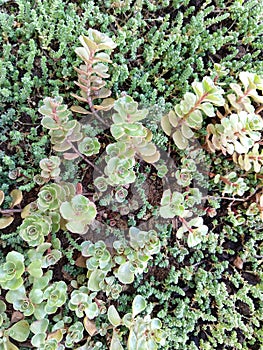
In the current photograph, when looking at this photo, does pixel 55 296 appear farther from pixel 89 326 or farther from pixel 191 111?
pixel 191 111

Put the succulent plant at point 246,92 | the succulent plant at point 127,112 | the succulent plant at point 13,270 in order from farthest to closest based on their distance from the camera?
the succulent plant at point 246,92 → the succulent plant at point 127,112 → the succulent plant at point 13,270

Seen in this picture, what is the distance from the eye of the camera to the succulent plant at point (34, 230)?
1182 mm

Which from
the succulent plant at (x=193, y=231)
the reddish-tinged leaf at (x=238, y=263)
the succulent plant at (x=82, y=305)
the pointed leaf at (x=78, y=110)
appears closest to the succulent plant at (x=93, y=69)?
the pointed leaf at (x=78, y=110)

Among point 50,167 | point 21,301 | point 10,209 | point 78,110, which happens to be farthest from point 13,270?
point 78,110

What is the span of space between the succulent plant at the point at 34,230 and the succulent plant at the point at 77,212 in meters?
0.06

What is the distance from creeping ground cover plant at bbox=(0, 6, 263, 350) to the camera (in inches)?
48.0

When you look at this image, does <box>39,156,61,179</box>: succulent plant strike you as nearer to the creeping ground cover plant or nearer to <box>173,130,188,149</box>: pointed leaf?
the creeping ground cover plant

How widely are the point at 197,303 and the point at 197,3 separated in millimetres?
1100

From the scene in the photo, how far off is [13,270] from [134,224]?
40cm

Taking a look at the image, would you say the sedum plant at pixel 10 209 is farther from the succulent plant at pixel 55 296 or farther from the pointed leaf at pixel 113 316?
the pointed leaf at pixel 113 316

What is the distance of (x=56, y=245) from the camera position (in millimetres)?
1261

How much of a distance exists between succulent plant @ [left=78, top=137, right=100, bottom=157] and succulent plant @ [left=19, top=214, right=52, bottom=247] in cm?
24

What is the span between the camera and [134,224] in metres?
1.37

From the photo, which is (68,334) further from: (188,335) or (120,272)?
(188,335)
